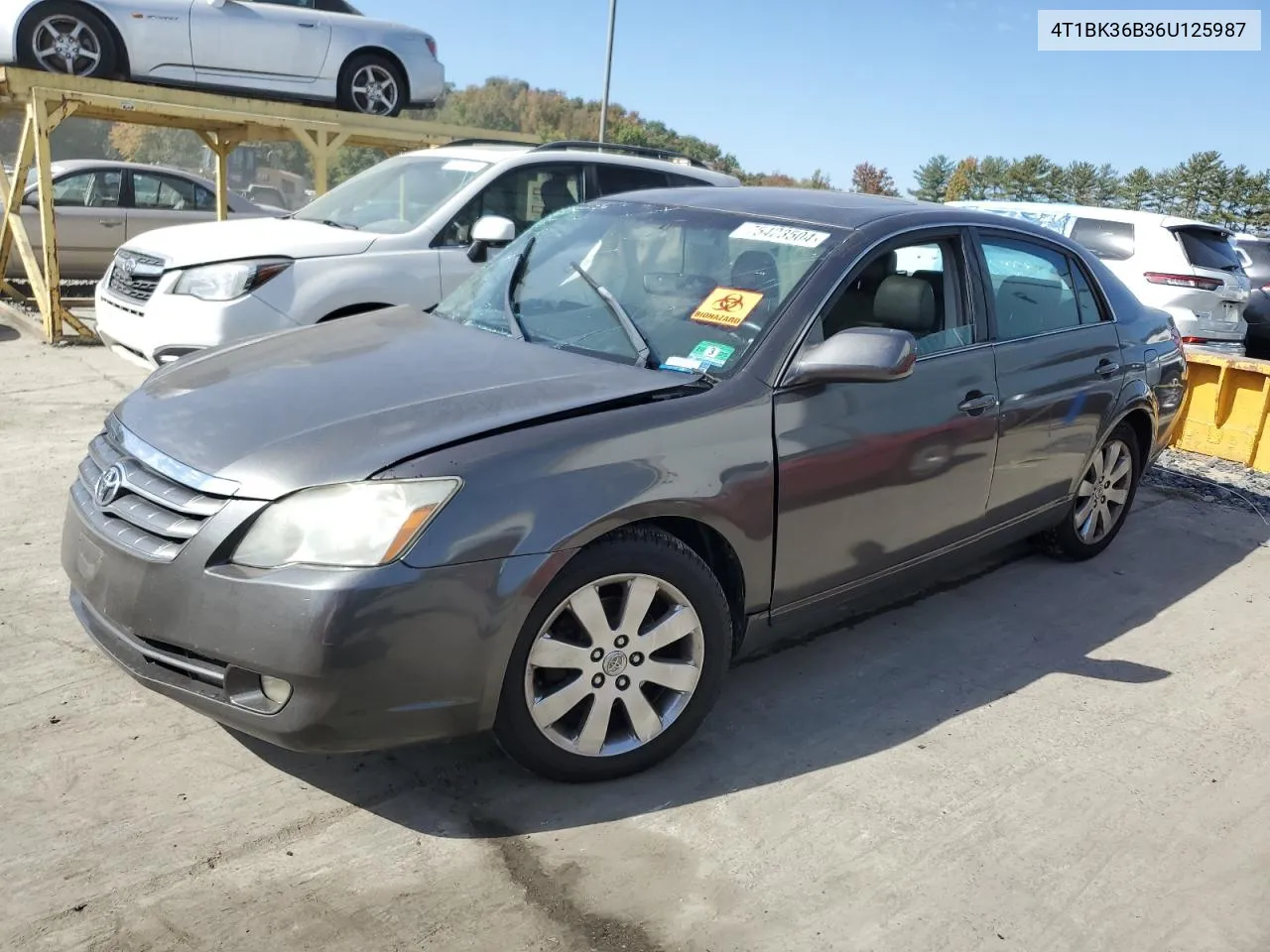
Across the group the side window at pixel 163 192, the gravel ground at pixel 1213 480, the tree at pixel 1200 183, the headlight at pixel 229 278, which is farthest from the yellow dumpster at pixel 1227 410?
the tree at pixel 1200 183

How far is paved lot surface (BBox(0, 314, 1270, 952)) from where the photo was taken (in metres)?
2.58

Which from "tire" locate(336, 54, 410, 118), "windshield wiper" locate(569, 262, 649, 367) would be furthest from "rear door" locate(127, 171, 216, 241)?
"windshield wiper" locate(569, 262, 649, 367)

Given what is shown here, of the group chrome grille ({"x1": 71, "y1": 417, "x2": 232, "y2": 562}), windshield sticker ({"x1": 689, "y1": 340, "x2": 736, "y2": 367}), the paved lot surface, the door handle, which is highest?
windshield sticker ({"x1": 689, "y1": 340, "x2": 736, "y2": 367})

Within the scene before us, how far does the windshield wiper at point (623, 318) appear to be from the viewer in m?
3.51

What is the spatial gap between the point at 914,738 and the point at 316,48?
977cm

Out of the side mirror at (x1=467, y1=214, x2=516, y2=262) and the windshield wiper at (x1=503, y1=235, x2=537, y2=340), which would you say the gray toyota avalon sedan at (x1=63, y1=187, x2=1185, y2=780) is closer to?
the windshield wiper at (x1=503, y1=235, x2=537, y2=340)

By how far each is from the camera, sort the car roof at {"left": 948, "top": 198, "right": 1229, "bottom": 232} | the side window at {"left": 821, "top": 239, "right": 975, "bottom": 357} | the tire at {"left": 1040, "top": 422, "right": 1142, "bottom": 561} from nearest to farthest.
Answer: the side window at {"left": 821, "top": 239, "right": 975, "bottom": 357}, the tire at {"left": 1040, "top": 422, "right": 1142, "bottom": 561}, the car roof at {"left": 948, "top": 198, "right": 1229, "bottom": 232}

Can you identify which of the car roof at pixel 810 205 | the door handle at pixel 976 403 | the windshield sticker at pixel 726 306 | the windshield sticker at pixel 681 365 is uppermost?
the car roof at pixel 810 205

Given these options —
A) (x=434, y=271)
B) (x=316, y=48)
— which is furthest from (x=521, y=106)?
(x=434, y=271)

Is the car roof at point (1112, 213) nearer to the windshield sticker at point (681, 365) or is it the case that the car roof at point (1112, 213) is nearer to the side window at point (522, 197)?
the side window at point (522, 197)

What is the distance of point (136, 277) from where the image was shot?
6.68m

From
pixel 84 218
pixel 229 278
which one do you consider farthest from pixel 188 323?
pixel 84 218

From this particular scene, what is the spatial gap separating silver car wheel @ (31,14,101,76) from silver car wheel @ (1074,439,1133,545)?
9.00 meters

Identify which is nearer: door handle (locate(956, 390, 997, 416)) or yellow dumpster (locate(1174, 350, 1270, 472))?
door handle (locate(956, 390, 997, 416))
